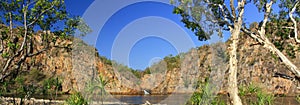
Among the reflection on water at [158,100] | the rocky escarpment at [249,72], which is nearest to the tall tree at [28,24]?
the reflection on water at [158,100]

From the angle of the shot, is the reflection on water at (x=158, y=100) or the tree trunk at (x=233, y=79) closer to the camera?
the tree trunk at (x=233, y=79)

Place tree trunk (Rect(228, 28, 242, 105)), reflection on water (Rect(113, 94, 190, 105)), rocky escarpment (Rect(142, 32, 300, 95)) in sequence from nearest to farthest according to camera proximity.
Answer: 1. tree trunk (Rect(228, 28, 242, 105))
2. reflection on water (Rect(113, 94, 190, 105))
3. rocky escarpment (Rect(142, 32, 300, 95))

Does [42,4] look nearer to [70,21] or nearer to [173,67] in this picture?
[70,21]

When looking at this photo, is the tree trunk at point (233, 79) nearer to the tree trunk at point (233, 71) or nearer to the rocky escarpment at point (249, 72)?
the tree trunk at point (233, 71)

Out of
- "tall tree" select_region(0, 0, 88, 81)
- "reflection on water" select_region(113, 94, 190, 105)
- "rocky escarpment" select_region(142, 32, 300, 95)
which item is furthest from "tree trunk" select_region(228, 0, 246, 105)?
"rocky escarpment" select_region(142, 32, 300, 95)

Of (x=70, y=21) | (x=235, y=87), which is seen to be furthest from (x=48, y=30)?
(x=235, y=87)

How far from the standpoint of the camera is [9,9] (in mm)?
19500

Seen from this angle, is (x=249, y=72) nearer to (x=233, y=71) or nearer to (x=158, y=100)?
(x=158, y=100)

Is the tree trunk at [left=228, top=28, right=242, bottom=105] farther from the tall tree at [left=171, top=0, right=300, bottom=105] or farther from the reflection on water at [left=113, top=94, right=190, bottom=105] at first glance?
the reflection on water at [left=113, top=94, right=190, bottom=105]

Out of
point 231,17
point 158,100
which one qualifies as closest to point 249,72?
point 158,100

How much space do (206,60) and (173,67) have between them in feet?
66.8

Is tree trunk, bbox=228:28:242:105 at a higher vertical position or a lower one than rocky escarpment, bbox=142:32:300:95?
lower

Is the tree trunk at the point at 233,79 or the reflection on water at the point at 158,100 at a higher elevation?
the reflection on water at the point at 158,100

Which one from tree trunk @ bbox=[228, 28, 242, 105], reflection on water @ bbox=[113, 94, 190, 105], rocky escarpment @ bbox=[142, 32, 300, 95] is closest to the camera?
tree trunk @ bbox=[228, 28, 242, 105]
